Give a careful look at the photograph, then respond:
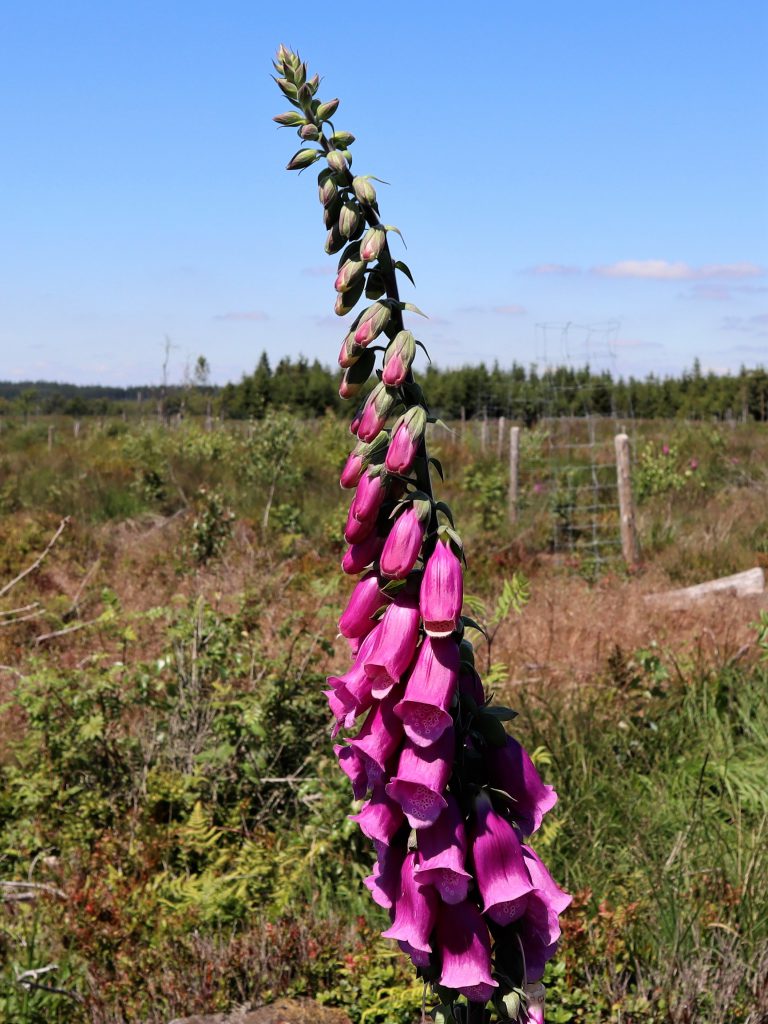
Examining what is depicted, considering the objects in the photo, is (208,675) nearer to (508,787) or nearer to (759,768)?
(759,768)

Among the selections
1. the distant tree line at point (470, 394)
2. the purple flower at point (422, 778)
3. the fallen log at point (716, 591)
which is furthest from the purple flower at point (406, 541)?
the distant tree line at point (470, 394)

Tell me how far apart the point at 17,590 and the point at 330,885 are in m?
6.24

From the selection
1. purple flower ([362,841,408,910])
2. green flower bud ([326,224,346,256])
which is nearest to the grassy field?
purple flower ([362,841,408,910])

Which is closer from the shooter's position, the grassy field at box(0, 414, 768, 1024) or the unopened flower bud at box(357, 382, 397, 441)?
the unopened flower bud at box(357, 382, 397, 441)

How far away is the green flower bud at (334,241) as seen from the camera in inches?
58.6

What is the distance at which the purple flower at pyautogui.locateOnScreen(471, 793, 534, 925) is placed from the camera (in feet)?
4.50

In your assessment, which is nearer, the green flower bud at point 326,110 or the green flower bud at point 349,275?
the green flower bud at point 349,275

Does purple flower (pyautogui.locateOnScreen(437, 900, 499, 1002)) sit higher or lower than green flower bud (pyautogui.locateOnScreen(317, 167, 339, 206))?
→ lower

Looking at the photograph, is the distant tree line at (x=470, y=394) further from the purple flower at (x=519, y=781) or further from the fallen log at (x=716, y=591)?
the purple flower at (x=519, y=781)

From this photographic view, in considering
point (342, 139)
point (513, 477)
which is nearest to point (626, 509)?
point (513, 477)

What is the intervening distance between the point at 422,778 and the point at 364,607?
0.30 meters

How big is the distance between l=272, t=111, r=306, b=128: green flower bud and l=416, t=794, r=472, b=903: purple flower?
1.20 metres

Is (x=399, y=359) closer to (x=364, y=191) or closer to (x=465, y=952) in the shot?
(x=364, y=191)

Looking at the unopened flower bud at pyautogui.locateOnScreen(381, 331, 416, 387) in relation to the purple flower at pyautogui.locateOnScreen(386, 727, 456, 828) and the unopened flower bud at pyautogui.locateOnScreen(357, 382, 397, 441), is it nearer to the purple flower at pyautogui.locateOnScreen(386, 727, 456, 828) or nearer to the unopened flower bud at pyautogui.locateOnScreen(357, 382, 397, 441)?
the unopened flower bud at pyautogui.locateOnScreen(357, 382, 397, 441)
